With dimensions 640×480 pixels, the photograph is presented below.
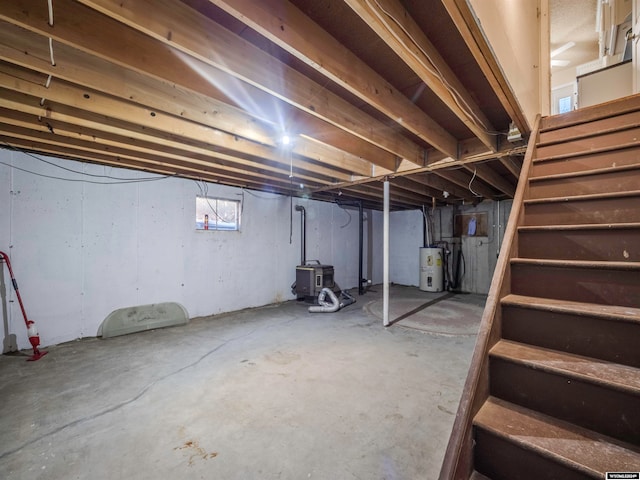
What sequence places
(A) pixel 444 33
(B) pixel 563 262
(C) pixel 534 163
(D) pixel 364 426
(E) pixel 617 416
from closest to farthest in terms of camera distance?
(E) pixel 617 416 → (B) pixel 563 262 → (A) pixel 444 33 → (D) pixel 364 426 → (C) pixel 534 163

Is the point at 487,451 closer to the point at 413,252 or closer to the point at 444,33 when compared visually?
the point at 444,33

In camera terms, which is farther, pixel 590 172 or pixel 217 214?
pixel 217 214

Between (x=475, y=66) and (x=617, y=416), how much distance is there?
2093mm

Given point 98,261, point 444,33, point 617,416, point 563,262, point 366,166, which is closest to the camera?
point 617,416

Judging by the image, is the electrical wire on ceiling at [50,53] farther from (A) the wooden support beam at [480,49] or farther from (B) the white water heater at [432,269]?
(B) the white water heater at [432,269]

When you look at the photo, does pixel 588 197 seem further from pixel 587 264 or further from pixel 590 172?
pixel 587 264

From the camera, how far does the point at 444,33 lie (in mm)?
1629

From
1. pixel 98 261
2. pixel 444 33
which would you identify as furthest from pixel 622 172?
pixel 98 261

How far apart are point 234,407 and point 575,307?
7.07 feet

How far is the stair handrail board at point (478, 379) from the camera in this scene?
928 mm

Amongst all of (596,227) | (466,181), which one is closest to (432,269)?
(466,181)

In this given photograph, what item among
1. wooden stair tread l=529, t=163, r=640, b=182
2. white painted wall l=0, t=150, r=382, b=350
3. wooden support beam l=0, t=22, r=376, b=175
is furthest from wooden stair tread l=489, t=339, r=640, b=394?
white painted wall l=0, t=150, r=382, b=350

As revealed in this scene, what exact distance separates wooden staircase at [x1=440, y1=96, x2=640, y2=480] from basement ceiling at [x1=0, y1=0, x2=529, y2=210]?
3.28 feet

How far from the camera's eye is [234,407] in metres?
1.99
